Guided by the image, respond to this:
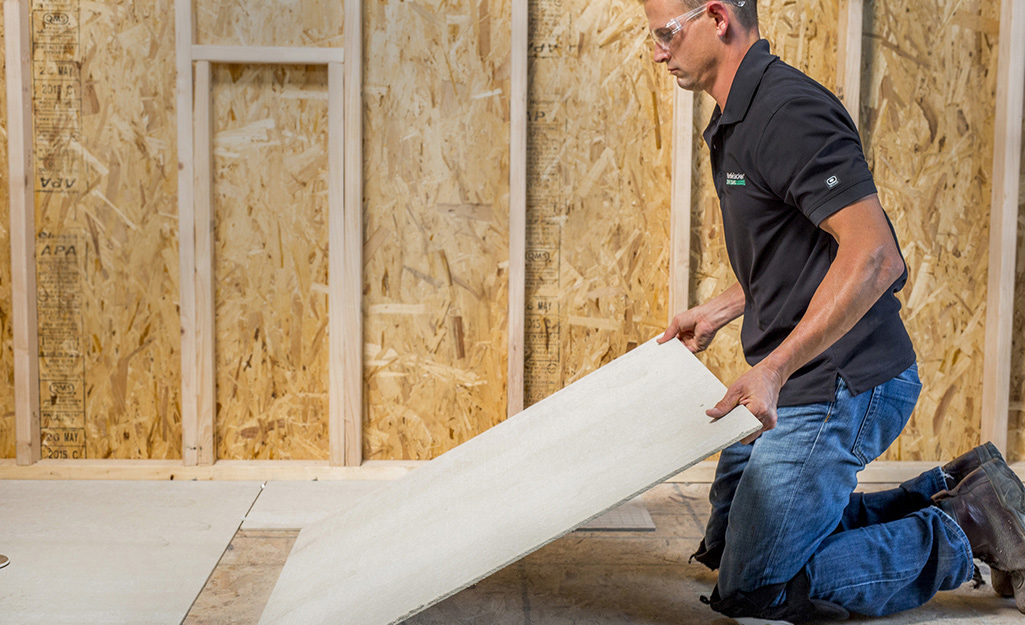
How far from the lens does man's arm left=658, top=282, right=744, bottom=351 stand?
2.33m

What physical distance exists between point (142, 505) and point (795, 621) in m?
2.14

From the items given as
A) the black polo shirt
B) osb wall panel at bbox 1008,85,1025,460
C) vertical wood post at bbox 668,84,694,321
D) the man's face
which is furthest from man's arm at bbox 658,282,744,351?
osb wall panel at bbox 1008,85,1025,460

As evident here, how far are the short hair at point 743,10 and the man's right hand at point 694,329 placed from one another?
74 centimetres

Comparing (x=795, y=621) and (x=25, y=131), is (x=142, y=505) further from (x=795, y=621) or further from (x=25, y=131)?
(x=795, y=621)

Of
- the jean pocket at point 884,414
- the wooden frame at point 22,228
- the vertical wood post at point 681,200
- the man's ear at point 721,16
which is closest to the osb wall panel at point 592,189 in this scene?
the vertical wood post at point 681,200

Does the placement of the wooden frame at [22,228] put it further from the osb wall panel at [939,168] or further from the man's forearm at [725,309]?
the osb wall panel at [939,168]

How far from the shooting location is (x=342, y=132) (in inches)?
123

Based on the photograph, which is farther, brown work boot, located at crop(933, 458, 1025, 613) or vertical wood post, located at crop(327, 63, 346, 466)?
vertical wood post, located at crop(327, 63, 346, 466)

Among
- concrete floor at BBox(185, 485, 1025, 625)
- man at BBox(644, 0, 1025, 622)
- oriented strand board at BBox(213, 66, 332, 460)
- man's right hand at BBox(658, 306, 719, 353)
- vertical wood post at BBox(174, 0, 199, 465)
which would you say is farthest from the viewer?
oriented strand board at BBox(213, 66, 332, 460)

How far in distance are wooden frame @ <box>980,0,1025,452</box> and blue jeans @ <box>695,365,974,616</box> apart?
1.41m

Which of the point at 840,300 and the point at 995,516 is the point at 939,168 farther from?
the point at 840,300

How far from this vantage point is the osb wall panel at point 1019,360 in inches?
129

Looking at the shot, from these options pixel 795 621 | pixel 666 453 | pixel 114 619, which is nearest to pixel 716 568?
pixel 795 621

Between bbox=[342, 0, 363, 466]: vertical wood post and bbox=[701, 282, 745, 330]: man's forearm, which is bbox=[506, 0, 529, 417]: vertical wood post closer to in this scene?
bbox=[342, 0, 363, 466]: vertical wood post
